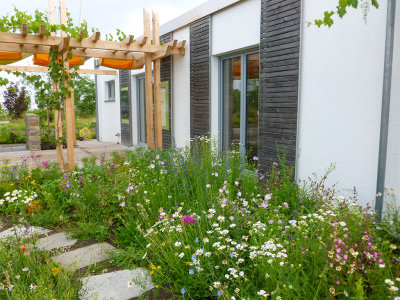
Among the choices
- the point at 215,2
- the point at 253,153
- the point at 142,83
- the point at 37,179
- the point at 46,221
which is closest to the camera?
the point at 46,221

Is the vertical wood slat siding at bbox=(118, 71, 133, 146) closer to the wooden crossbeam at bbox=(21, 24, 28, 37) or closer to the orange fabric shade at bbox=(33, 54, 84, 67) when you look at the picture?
the orange fabric shade at bbox=(33, 54, 84, 67)

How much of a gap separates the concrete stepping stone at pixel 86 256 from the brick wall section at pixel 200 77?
365 centimetres

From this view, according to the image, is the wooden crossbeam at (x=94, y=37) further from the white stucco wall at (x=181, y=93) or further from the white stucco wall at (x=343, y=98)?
the white stucco wall at (x=343, y=98)

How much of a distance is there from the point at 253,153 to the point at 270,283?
364 centimetres

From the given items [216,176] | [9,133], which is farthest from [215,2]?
[9,133]

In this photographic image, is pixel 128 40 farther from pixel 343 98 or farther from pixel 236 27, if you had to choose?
pixel 343 98

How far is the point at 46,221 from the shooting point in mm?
3865

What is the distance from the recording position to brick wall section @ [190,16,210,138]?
6.45m

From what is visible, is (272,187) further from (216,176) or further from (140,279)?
(140,279)

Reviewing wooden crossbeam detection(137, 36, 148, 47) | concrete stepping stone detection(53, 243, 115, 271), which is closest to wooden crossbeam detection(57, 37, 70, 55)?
wooden crossbeam detection(137, 36, 148, 47)

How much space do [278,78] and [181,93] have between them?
10.1 feet

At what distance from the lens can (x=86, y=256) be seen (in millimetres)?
3096

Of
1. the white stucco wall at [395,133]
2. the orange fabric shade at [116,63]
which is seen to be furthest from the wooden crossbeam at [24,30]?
the white stucco wall at [395,133]

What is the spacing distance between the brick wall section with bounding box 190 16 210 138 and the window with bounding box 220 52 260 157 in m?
0.34
